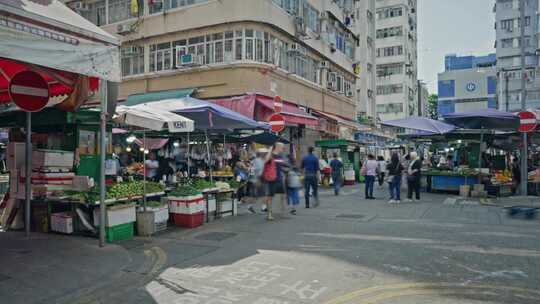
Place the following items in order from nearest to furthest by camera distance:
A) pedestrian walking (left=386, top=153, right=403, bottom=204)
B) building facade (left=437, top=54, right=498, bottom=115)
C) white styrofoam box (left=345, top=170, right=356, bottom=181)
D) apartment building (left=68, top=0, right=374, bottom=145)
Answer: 1. pedestrian walking (left=386, top=153, right=403, bottom=204)
2. apartment building (left=68, top=0, right=374, bottom=145)
3. white styrofoam box (left=345, top=170, right=356, bottom=181)
4. building facade (left=437, top=54, right=498, bottom=115)

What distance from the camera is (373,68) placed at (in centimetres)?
4822

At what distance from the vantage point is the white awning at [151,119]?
8.32m

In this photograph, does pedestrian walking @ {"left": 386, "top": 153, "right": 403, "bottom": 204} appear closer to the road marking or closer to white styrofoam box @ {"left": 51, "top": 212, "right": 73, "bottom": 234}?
the road marking

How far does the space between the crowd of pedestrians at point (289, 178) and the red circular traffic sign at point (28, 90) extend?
5.27 metres

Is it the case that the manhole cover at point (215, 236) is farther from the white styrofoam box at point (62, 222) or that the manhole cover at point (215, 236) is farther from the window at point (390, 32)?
the window at point (390, 32)

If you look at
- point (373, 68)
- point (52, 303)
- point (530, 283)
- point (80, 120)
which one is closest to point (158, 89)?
point (80, 120)

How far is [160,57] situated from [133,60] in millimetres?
2149

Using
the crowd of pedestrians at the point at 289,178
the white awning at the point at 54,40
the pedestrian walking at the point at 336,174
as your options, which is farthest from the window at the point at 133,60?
the white awning at the point at 54,40

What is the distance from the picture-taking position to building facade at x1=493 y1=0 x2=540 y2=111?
59094 mm

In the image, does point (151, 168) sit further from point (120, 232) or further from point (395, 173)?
point (395, 173)

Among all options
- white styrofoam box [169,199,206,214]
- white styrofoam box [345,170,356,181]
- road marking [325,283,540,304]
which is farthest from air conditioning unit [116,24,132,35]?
road marking [325,283,540,304]

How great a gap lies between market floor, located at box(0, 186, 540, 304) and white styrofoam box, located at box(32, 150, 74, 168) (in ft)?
5.05

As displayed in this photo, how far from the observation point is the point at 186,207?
30.7 feet

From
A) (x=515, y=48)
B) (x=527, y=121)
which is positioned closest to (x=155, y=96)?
(x=527, y=121)
